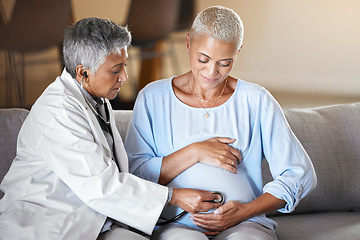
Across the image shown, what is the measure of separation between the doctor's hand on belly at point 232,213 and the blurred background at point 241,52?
1.81 meters

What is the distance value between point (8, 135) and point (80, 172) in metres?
0.58

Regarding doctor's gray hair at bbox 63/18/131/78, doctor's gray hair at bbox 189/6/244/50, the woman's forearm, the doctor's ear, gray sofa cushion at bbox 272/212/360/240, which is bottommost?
gray sofa cushion at bbox 272/212/360/240

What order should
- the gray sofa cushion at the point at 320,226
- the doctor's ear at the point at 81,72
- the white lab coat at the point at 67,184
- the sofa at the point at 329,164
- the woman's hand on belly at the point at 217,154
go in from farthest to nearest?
the sofa at the point at 329,164
the gray sofa cushion at the point at 320,226
the woman's hand on belly at the point at 217,154
the doctor's ear at the point at 81,72
the white lab coat at the point at 67,184

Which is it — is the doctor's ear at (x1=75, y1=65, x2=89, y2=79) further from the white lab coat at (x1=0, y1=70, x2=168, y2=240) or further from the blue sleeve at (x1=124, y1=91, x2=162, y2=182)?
the blue sleeve at (x1=124, y1=91, x2=162, y2=182)

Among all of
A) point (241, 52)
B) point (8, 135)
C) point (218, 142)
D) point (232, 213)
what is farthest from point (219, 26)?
point (241, 52)

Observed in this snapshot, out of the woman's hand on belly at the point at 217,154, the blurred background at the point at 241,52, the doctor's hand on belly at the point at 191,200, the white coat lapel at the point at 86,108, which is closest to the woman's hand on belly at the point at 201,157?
the woman's hand on belly at the point at 217,154

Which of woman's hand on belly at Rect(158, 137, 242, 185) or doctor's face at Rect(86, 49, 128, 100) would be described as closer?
doctor's face at Rect(86, 49, 128, 100)

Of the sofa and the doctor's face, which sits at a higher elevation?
the doctor's face

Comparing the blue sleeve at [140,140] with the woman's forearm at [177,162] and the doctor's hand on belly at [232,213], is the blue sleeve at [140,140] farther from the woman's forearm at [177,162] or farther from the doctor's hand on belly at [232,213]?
the doctor's hand on belly at [232,213]

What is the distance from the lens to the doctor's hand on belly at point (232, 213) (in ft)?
6.19

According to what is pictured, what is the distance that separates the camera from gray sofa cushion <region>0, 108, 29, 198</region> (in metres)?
2.12

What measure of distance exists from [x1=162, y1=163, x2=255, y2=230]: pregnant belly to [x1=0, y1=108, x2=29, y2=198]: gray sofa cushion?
67 cm

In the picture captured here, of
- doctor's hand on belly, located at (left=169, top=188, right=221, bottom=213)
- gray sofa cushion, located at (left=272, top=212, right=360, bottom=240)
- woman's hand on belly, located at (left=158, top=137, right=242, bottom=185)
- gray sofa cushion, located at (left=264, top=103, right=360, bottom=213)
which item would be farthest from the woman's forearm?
gray sofa cushion, located at (left=264, top=103, right=360, bottom=213)

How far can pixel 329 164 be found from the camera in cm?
254
